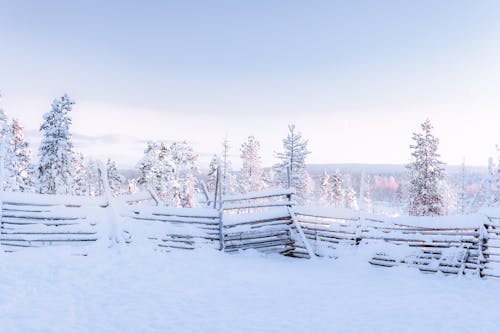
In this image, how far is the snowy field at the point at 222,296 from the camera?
578cm

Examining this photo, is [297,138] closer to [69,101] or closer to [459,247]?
[69,101]

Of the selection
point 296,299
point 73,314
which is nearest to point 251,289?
point 296,299

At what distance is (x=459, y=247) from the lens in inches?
395

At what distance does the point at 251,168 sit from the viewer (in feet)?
169

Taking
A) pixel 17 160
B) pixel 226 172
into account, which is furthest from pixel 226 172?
pixel 17 160

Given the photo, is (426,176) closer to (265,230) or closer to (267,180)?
(267,180)

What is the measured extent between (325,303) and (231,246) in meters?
5.58

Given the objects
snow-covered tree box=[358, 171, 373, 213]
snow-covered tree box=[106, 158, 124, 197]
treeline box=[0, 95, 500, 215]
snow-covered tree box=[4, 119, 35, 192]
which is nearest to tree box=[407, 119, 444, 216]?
treeline box=[0, 95, 500, 215]

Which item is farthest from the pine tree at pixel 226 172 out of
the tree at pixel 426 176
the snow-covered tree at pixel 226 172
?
the tree at pixel 426 176

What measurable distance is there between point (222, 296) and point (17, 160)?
3129 centimetres

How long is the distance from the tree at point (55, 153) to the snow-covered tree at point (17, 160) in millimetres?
3195

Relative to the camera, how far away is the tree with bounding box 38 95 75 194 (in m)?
28.4

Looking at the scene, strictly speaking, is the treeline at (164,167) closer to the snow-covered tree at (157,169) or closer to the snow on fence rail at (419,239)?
the snow-covered tree at (157,169)

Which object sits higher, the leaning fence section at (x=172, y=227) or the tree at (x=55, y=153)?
the tree at (x=55, y=153)
